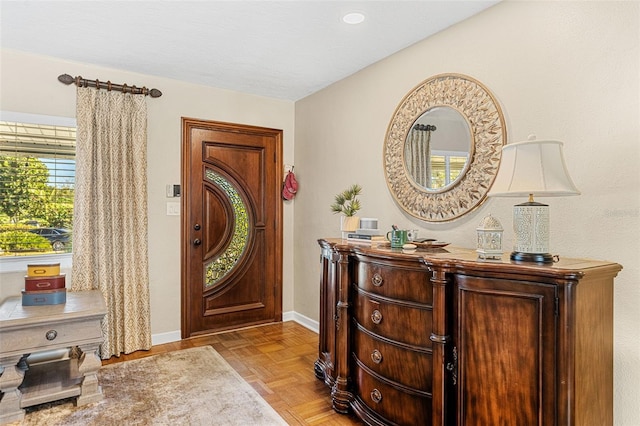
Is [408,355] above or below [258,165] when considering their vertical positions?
below

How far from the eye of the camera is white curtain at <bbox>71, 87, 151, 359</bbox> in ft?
9.78

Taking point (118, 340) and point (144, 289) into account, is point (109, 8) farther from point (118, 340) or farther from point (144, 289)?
point (118, 340)

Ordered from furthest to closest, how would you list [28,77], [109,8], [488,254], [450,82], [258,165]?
[258,165], [28,77], [450,82], [109,8], [488,254]

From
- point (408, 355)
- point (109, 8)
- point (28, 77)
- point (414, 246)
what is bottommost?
point (408, 355)

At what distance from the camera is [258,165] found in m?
3.98

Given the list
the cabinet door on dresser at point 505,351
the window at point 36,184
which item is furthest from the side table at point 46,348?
the cabinet door on dresser at point 505,351

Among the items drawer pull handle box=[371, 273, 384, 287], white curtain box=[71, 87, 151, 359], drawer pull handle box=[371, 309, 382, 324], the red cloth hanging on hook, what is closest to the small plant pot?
drawer pull handle box=[371, 273, 384, 287]

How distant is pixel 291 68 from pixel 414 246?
6.46ft

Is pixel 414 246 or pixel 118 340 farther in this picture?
pixel 118 340

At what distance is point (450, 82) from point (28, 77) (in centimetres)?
321

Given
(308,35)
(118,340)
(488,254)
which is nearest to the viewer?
(488,254)

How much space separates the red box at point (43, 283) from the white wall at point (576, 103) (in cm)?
250

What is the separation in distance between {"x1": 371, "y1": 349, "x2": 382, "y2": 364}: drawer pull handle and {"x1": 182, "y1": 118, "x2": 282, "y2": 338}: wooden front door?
7.08 feet

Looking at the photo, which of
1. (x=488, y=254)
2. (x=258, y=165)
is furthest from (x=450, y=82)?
(x=258, y=165)
